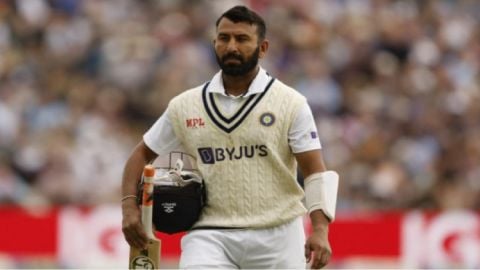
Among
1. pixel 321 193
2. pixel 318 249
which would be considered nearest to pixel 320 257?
pixel 318 249

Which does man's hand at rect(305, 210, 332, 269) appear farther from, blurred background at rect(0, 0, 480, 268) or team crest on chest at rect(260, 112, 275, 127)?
blurred background at rect(0, 0, 480, 268)

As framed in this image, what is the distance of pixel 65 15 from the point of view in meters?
17.3

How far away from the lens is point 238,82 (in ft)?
25.3

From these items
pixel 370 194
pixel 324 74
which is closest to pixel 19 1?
pixel 324 74

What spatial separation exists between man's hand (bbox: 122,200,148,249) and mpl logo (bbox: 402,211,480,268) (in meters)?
6.33

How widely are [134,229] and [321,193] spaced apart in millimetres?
866

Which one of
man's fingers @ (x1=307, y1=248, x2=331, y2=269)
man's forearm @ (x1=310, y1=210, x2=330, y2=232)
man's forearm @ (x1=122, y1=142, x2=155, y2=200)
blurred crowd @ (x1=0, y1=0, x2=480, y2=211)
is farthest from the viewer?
blurred crowd @ (x1=0, y1=0, x2=480, y2=211)

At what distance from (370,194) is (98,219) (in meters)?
3.05

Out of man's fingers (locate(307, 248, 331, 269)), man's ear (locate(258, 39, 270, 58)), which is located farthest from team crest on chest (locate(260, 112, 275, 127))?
man's fingers (locate(307, 248, 331, 269))

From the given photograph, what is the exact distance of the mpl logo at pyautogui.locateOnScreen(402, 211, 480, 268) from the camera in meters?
13.6

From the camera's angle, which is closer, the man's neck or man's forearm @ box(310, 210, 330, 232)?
man's forearm @ box(310, 210, 330, 232)

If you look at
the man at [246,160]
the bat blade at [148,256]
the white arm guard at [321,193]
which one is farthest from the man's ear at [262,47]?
the bat blade at [148,256]

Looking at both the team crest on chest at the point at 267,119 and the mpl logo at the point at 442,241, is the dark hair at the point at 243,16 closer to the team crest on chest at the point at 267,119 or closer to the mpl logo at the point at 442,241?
the team crest on chest at the point at 267,119

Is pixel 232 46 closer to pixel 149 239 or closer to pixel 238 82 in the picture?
pixel 238 82
